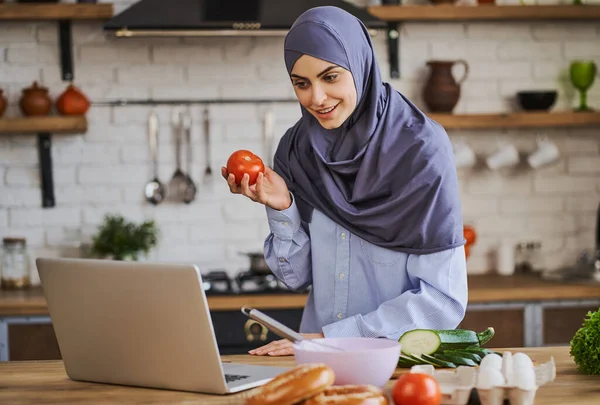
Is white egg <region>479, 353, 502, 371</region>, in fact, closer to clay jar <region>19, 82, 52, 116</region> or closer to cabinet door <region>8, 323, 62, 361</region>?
cabinet door <region>8, 323, 62, 361</region>

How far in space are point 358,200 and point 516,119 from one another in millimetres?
2044

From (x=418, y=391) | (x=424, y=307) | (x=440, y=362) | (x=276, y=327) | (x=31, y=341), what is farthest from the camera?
(x=31, y=341)

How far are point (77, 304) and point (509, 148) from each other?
287 cm

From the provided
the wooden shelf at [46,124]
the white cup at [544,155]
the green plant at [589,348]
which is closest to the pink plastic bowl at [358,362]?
the green plant at [589,348]

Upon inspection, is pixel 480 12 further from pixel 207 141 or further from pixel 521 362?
pixel 521 362

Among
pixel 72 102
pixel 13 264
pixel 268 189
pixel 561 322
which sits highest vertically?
pixel 72 102

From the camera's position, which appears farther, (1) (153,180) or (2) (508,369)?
(1) (153,180)

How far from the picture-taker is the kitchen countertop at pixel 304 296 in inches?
137

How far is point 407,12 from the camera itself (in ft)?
12.9

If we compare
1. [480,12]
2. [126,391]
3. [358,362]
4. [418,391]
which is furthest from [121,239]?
[418,391]

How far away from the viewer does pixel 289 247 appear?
7.30 ft

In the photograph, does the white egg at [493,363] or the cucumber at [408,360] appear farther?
the cucumber at [408,360]

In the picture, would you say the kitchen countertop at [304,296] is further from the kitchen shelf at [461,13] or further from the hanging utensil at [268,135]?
the kitchen shelf at [461,13]

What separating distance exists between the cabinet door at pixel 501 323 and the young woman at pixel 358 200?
1.46m
